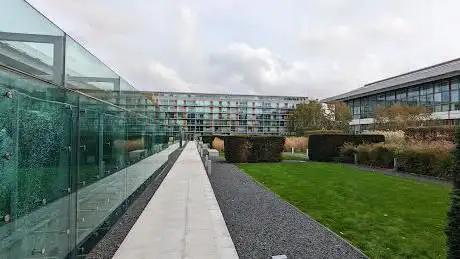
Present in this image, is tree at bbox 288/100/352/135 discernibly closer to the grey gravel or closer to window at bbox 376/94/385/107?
window at bbox 376/94/385/107

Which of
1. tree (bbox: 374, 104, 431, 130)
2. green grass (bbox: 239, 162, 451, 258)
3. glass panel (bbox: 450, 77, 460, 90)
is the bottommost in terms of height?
green grass (bbox: 239, 162, 451, 258)

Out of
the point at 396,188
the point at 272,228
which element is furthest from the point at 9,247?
the point at 396,188

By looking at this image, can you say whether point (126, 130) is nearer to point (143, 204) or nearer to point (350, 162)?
point (143, 204)

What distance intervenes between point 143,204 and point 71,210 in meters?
4.72

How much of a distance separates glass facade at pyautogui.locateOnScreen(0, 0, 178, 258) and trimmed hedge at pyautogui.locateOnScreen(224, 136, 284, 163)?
15502 millimetres

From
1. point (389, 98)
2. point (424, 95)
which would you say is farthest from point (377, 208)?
point (389, 98)

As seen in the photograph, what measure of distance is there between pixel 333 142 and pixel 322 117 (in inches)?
1198

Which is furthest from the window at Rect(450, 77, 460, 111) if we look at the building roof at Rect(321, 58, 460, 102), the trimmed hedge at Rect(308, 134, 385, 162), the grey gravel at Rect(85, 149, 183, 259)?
the grey gravel at Rect(85, 149, 183, 259)

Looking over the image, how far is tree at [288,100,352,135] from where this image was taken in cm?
4994

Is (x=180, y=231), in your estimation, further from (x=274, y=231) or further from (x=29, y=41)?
(x=29, y=41)

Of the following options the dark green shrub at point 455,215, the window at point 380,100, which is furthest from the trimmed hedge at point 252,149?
the window at point 380,100

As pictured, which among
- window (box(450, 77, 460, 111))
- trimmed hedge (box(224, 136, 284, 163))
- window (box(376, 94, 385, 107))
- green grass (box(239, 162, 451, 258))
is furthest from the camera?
window (box(376, 94, 385, 107))

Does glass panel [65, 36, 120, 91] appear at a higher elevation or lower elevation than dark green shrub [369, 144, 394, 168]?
higher

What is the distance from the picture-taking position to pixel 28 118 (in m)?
3.02
